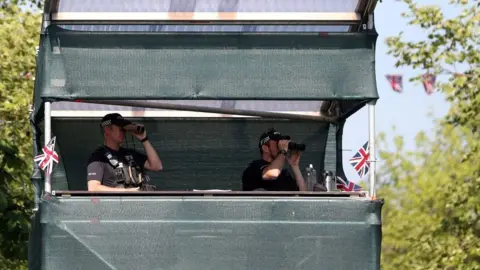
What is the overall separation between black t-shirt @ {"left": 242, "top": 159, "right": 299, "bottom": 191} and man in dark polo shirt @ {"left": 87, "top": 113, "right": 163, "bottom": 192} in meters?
0.82

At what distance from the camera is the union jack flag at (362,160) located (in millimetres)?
9969

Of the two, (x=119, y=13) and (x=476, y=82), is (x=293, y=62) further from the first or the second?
(x=476, y=82)

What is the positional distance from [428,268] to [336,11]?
1982cm

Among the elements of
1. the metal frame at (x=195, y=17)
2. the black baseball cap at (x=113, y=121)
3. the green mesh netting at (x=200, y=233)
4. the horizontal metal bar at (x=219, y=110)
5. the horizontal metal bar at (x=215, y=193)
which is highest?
the metal frame at (x=195, y=17)

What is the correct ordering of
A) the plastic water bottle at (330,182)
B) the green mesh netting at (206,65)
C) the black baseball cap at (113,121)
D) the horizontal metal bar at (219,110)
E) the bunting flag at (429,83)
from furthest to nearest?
the bunting flag at (429,83), the horizontal metal bar at (219,110), the plastic water bottle at (330,182), the black baseball cap at (113,121), the green mesh netting at (206,65)

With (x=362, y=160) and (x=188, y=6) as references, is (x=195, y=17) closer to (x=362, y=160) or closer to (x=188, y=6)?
(x=188, y=6)

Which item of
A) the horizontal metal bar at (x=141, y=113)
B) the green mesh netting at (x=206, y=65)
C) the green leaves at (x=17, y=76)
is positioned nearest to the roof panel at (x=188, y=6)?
the green mesh netting at (x=206, y=65)

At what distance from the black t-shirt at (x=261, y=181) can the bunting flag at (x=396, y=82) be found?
11.6m

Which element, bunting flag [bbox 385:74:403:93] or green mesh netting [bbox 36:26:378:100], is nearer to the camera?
green mesh netting [bbox 36:26:378:100]

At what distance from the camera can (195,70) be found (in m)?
10.0

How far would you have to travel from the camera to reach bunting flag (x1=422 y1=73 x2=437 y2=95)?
21.1 meters

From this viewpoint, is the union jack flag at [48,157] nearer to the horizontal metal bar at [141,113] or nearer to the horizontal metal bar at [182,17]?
the horizontal metal bar at [182,17]

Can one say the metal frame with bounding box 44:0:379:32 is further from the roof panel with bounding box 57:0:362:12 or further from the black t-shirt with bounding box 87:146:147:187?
the black t-shirt with bounding box 87:146:147:187

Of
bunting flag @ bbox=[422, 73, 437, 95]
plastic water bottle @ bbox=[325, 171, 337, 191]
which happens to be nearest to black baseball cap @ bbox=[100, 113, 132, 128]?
plastic water bottle @ bbox=[325, 171, 337, 191]
